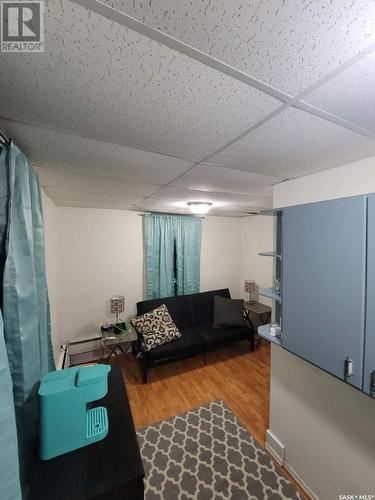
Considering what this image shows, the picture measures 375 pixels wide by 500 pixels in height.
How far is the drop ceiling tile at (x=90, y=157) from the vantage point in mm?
944

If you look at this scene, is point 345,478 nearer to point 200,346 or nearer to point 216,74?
point 200,346

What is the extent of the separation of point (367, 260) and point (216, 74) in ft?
3.32

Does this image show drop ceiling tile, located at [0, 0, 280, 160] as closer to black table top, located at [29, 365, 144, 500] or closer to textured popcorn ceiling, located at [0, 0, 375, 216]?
textured popcorn ceiling, located at [0, 0, 375, 216]

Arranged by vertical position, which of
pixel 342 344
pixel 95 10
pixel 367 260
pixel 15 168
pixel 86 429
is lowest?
pixel 86 429

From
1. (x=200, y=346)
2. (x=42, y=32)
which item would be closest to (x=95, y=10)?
(x=42, y=32)

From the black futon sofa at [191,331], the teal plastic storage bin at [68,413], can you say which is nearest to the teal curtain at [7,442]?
the teal plastic storage bin at [68,413]

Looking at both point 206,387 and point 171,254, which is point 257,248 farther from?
point 206,387

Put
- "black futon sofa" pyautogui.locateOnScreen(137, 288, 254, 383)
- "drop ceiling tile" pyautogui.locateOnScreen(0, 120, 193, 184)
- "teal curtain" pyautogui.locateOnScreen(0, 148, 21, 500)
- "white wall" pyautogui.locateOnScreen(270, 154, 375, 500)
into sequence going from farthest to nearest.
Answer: "black futon sofa" pyautogui.locateOnScreen(137, 288, 254, 383) → "white wall" pyautogui.locateOnScreen(270, 154, 375, 500) → "drop ceiling tile" pyautogui.locateOnScreen(0, 120, 193, 184) → "teal curtain" pyautogui.locateOnScreen(0, 148, 21, 500)

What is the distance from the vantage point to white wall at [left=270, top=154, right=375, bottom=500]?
1.25 meters

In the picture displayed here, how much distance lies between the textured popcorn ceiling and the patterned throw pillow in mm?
2454

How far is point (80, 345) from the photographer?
3.16m

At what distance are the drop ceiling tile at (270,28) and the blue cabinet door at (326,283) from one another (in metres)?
0.72

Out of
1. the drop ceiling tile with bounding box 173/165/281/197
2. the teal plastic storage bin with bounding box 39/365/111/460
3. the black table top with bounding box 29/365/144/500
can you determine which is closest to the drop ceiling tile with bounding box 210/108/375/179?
the drop ceiling tile with bounding box 173/165/281/197

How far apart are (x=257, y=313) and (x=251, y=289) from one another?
0.63 meters
